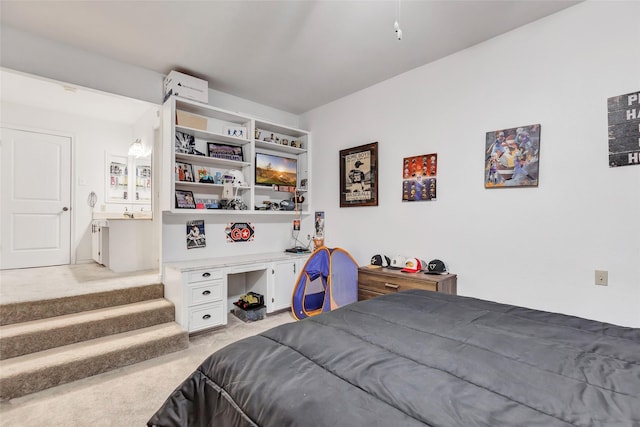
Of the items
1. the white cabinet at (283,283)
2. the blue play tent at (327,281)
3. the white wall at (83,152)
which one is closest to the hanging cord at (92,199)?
the white wall at (83,152)

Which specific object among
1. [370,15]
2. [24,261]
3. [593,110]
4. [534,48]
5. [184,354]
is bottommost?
[184,354]

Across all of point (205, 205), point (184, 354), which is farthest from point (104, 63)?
point (184, 354)

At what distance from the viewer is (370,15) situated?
2.19 m

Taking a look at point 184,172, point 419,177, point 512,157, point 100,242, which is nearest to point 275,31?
point 184,172

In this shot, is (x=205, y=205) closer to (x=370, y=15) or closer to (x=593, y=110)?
(x=370, y=15)

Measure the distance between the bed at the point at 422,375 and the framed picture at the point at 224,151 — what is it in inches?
105

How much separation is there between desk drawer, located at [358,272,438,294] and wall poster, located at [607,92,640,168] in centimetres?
147

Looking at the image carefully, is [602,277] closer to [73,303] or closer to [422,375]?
[422,375]

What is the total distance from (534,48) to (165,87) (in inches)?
133

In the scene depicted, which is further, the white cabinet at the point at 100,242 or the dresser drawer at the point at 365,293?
the white cabinet at the point at 100,242

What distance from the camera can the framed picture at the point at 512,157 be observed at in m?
2.26

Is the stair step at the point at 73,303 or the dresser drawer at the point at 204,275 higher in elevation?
the dresser drawer at the point at 204,275

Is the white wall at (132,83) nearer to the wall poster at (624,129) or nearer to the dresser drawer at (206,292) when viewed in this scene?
the dresser drawer at (206,292)

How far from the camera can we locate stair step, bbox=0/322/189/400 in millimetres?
1960
